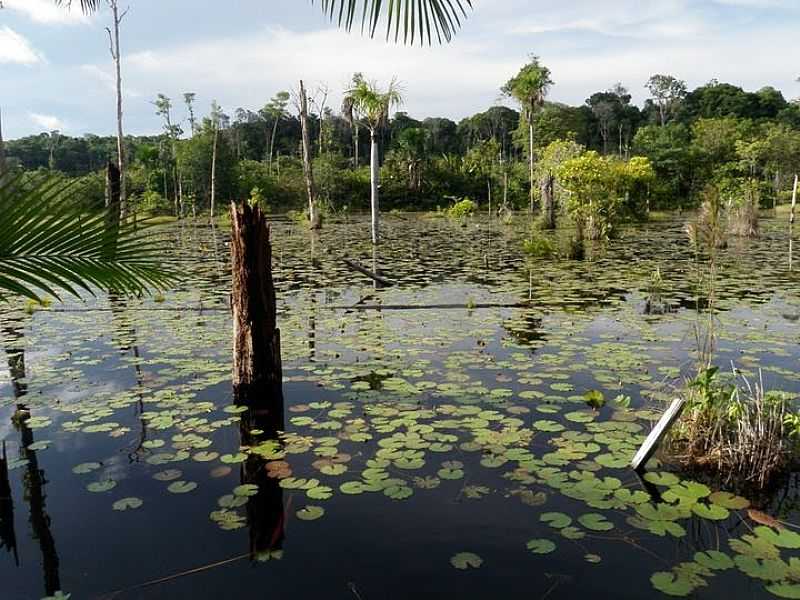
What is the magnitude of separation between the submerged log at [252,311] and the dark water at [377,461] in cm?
24

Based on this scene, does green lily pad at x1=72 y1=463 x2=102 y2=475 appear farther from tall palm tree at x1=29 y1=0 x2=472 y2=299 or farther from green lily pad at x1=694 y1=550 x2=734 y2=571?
green lily pad at x1=694 y1=550 x2=734 y2=571

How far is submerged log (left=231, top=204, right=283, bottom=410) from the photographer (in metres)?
4.96

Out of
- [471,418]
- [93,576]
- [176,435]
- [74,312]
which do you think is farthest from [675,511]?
[74,312]

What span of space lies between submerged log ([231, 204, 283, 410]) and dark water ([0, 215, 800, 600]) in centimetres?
24

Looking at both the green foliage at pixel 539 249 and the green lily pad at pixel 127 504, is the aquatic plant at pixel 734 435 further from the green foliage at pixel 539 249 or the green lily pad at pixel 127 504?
the green foliage at pixel 539 249

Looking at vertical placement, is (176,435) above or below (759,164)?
below

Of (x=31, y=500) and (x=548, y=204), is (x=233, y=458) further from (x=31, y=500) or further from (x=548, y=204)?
(x=548, y=204)

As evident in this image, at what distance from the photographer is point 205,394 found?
4922 millimetres

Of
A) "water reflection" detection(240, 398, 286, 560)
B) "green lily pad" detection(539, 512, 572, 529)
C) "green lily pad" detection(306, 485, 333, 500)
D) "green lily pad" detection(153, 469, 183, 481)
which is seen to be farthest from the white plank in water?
"green lily pad" detection(153, 469, 183, 481)

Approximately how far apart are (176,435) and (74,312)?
17.9 feet

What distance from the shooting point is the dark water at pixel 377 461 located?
104 inches

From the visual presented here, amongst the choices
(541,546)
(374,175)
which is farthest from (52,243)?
(374,175)

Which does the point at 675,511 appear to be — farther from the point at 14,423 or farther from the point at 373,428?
the point at 14,423

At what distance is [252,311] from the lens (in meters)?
4.96
